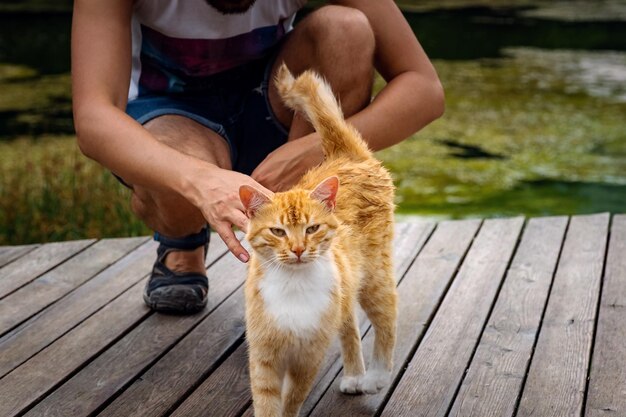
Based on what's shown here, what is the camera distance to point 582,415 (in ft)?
6.63

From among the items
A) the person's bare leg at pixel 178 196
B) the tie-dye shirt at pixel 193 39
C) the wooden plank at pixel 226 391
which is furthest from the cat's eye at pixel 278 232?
the tie-dye shirt at pixel 193 39

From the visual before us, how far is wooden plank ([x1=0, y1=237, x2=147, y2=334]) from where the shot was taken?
2660 millimetres

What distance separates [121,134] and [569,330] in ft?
3.97

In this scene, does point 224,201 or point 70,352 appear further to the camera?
point 70,352

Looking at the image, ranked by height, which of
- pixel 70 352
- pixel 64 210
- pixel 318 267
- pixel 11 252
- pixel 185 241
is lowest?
pixel 64 210

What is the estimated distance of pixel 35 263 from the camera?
120 inches

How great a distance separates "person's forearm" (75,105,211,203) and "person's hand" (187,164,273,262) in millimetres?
35

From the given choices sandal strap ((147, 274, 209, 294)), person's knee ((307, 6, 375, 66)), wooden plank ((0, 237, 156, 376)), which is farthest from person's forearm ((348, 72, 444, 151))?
wooden plank ((0, 237, 156, 376))

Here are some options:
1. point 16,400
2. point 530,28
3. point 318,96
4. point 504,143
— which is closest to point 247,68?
point 318,96

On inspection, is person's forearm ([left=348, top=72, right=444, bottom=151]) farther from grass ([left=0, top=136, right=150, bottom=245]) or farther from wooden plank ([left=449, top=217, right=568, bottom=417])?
grass ([left=0, top=136, right=150, bottom=245])

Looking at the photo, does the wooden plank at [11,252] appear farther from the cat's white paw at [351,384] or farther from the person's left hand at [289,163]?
the cat's white paw at [351,384]

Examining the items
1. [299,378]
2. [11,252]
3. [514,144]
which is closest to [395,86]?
[299,378]

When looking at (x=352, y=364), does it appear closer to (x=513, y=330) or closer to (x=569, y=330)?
(x=513, y=330)

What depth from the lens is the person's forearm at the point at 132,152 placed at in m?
1.93
